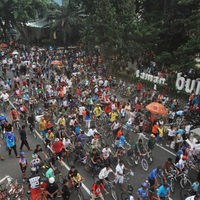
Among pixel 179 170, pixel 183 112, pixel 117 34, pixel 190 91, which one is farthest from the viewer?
pixel 117 34

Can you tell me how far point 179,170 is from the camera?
9391 millimetres

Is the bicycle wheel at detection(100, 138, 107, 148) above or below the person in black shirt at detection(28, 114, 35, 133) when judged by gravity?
below

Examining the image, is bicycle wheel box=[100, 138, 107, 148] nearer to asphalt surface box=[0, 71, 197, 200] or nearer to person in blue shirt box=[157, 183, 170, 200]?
asphalt surface box=[0, 71, 197, 200]

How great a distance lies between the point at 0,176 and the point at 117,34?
17.4 m

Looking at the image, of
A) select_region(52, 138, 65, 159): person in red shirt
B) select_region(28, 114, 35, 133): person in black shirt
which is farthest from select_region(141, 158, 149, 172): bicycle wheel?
select_region(28, 114, 35, 133): person in black shirt

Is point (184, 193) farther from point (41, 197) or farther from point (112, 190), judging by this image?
point (41, 197)

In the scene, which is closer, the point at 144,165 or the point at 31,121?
the point at 144,165

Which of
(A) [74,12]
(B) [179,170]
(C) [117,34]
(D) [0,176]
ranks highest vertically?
(A) [74,12]

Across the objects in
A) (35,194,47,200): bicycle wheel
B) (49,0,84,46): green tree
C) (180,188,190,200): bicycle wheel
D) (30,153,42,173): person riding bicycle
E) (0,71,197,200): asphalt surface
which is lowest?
(0,71,197,200): asphalt surface

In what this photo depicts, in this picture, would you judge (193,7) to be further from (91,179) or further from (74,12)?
(91,179)

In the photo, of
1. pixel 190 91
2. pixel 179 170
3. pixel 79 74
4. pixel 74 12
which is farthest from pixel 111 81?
pixel 74 12

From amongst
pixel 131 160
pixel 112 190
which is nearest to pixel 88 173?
pixel 112 190

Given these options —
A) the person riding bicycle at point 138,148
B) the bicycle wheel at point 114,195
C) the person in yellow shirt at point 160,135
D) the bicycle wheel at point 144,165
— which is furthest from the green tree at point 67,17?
the bicycle wheel at point 114,195

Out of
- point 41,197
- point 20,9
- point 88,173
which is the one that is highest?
point 20,9
